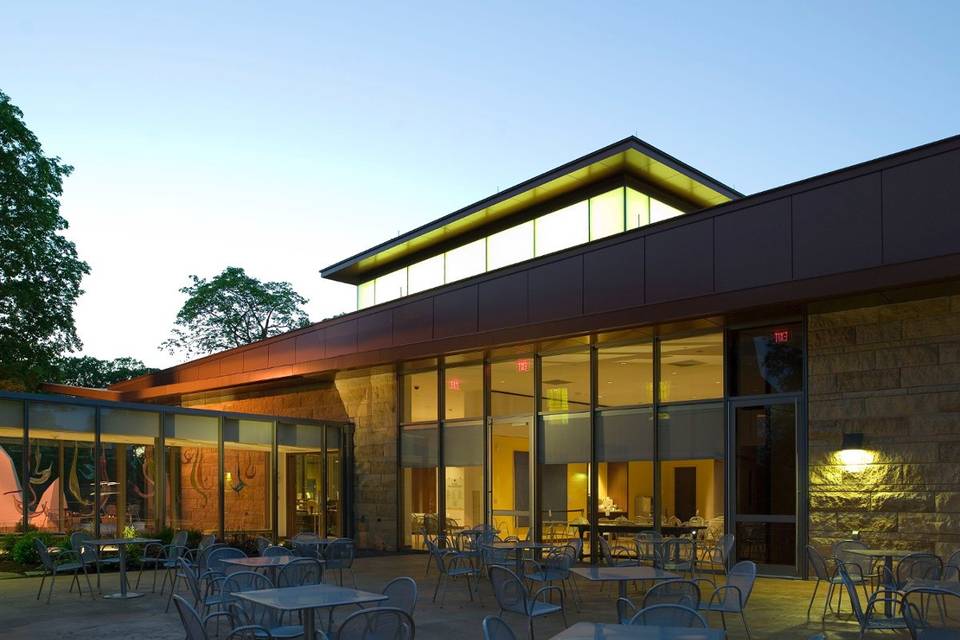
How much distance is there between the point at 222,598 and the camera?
751 cm

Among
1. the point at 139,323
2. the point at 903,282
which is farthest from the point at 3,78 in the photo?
the point at 139,323

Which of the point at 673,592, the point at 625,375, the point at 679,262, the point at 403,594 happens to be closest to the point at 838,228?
the point at 679,262

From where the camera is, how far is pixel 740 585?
25.9 ft

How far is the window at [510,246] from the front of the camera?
65.0ft

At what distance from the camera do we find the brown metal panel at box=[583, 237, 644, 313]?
543 inches

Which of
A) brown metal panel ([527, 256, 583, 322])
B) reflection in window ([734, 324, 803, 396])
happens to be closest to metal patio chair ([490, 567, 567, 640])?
reflection in window ([734, 324, 803, 396])

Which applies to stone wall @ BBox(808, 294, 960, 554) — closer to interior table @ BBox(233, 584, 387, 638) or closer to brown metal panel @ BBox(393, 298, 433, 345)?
brown metal panel @ BBox(393, 298, 433, 345)

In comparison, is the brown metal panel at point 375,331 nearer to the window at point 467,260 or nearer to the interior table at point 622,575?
the window at point 467,260

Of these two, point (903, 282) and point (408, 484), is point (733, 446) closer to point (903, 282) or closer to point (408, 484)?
point (903, 282)

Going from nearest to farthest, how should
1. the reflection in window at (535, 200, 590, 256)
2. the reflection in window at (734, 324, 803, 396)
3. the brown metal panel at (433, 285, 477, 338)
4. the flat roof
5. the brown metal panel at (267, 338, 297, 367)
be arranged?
the reflection in window at (734, 324, 803, 396) < the brown metal panel at (433, 285, 477, 338) < the flat roof < the reflection in window at (535, 200, 590, 256) < the brown metal panel at (267, 338, 297, 367)

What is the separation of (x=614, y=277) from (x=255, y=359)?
1092 centimetres

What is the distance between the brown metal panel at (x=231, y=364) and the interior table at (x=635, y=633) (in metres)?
18.1

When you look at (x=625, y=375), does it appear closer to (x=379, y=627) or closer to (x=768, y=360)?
(x=768, y=360)

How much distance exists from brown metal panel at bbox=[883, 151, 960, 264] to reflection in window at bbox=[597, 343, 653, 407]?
4684mm
